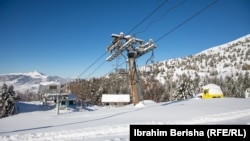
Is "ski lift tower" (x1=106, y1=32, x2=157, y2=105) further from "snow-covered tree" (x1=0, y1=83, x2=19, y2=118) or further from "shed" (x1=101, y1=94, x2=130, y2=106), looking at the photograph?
"shed" (x1=101, y1=94, x2=130, y2=106)

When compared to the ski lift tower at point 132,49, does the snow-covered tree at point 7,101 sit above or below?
below

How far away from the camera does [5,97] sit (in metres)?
74.5

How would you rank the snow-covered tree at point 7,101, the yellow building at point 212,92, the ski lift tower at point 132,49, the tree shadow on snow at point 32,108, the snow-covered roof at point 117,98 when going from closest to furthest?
the ski lift tower at point 132,49, the yellow building at point 212,92, the snow-covered tree at point 7,101, the tree shadow on snow at point 32,108, the snow-covered roof at point 117,98

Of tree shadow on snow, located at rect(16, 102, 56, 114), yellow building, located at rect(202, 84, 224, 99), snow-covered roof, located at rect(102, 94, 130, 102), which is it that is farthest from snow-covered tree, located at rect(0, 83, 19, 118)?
yellow building, located at rect(202, 84, 224, 99)

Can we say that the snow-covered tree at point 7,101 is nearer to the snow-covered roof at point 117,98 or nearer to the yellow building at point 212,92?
the snow-covered roof at point 117,98

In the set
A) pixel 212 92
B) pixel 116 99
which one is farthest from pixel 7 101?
pixel 212 92

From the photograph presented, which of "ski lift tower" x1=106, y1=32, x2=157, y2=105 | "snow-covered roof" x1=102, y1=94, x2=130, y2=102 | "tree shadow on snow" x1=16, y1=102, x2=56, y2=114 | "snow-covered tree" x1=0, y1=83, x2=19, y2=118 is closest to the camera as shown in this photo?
"ski lift tower" x1=106, y1=32, x2=157, y2=105

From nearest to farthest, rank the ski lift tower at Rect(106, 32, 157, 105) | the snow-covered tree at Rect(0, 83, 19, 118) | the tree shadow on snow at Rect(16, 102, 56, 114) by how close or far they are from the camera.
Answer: the ski lift tower at Rect(106, 32, 157, 105), the snow-covered tree at Rect(0, 83, 19, 118), the tree shadow on snow at Rect(16, 102, 56, 114)

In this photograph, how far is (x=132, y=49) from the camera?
96.0ft

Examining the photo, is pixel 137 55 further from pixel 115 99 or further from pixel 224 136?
pixel 115 99

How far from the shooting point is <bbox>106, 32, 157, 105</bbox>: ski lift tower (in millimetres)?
28703

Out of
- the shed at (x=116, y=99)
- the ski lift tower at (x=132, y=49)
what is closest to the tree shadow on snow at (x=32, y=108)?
the shed at (x=116, y=99)

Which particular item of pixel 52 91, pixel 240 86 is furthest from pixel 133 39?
pixel 240 86

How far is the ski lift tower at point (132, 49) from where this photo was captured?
28.7 meters
